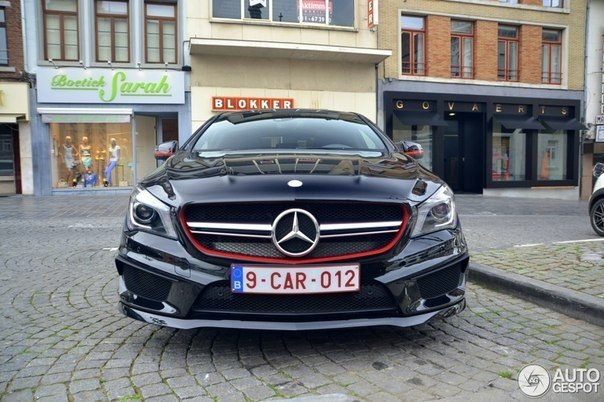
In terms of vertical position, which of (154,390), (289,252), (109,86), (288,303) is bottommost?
(154,390)

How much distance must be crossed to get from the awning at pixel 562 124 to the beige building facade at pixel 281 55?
26.0 ft

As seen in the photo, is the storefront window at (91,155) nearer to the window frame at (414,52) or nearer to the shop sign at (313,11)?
the shop sign at (313,11)

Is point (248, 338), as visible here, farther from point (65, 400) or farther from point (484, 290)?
point (484, 290)

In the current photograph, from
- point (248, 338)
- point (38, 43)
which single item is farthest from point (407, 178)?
point (38, 43)

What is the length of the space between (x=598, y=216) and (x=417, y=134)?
1213cm

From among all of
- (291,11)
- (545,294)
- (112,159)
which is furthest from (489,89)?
(545,294)

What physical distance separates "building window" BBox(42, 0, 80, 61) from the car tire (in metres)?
16.0

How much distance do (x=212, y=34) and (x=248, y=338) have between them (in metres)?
15.8

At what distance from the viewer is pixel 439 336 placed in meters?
3.11

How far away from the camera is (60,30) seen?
16422 mm

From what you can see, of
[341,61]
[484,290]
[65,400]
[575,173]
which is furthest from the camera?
[575,173]

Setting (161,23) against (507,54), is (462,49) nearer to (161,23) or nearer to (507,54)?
(507,54)

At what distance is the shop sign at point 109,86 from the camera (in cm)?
1596

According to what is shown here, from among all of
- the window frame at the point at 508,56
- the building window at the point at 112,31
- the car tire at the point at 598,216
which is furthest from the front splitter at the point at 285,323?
the window frame at the point at 508,56
